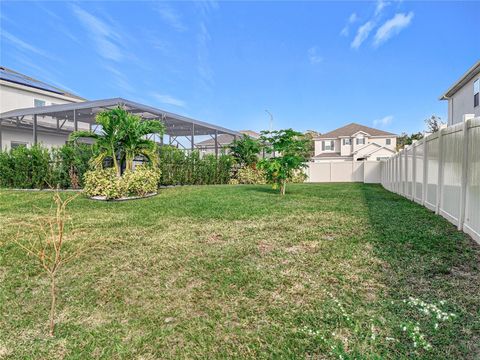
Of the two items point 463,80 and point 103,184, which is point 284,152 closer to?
point 103,184

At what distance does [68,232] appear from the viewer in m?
5.07

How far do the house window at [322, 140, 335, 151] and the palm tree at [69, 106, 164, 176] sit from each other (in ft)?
103

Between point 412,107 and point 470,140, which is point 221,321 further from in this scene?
point 412,107

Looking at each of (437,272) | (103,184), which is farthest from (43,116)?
(437,272)

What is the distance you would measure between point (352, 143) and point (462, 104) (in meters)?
20.0

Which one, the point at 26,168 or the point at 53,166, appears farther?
the point at 26,168

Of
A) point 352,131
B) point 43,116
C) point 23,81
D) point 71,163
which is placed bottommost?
point 71,163

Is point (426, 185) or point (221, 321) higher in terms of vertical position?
point (426, 185)

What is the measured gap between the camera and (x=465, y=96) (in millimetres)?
15445

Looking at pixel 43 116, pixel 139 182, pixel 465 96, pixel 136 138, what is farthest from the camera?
pixel 43 116

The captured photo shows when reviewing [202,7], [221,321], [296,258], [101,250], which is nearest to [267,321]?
[221,321]

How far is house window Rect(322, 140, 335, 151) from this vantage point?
1490 inches

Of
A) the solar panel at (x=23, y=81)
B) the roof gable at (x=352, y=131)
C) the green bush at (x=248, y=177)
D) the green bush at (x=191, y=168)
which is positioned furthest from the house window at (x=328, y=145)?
the solar panel at (x=23, y=81)

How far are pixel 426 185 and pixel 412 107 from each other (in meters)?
17.9
